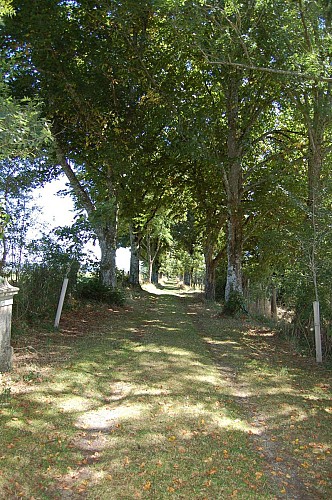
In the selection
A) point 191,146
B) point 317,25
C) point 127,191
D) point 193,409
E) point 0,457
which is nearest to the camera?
point 0,457

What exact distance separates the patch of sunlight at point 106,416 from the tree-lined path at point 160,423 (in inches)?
0.6

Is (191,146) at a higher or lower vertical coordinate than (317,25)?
lower

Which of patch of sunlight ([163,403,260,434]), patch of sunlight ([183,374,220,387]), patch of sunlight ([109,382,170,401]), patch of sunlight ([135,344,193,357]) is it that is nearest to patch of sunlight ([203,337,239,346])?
patch of sunlight ([135,344,193,357])

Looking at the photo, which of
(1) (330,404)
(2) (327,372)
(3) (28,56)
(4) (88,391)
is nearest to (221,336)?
(2) (327,372)

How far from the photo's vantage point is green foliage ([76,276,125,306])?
15.6m

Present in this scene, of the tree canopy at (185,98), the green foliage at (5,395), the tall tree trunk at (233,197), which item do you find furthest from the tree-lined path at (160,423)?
the tall tree trunk at (233,197)

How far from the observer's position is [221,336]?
480 inches

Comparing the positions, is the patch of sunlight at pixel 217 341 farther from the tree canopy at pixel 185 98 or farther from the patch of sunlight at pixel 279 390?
the patch of sunlight at pixel 279 390

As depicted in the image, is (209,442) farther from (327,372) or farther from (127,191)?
(127,191)

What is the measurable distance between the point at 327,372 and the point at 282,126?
15505 mm

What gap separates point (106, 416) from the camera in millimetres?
5324

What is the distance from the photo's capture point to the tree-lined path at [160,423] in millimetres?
3811

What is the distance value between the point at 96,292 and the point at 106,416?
1120 centimetres

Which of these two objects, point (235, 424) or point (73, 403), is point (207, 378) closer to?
point (235, 424)
